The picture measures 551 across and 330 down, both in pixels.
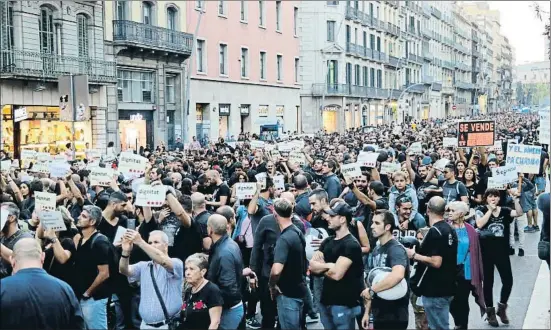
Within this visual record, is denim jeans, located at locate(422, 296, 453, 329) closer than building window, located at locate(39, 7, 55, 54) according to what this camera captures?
Yes

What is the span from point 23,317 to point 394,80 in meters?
A: 67.3

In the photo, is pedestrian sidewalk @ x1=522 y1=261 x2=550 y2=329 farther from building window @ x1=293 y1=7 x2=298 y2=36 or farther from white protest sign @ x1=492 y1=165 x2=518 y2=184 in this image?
building window @ x1=293 y1=7 x2=298 y2=36

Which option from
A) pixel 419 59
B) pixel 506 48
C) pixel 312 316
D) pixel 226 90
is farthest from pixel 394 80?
pixel 506 48

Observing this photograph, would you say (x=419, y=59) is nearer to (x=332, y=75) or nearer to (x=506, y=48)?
(x=332, y=75)

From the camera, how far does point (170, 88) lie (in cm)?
3631

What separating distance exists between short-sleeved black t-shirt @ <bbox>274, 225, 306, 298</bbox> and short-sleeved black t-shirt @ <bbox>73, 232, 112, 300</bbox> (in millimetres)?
1605

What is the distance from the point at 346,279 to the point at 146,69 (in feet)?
93.6

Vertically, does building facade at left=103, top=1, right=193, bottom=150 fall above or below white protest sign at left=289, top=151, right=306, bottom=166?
above

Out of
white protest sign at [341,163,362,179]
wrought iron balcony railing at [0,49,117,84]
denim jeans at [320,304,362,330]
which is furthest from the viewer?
wrought iron balcony railing at [0,49,117,84]

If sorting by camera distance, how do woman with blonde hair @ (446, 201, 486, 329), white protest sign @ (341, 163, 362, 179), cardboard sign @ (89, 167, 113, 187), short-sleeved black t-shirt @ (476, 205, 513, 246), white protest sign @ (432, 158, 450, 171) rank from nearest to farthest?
woman with blonde hair @ (446, 201, 486, 329) < short-sleeved black t-shirt @ (476, 205, 513, 246) < cardboard sign @ (89, 167, 113, 187) < white protest sign @ (341, 163, 362, 179) < white protest sign @ (432, 158, 450, 171)

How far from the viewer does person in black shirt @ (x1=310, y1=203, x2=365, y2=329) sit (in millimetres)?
6539

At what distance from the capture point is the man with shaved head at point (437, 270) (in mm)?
7164

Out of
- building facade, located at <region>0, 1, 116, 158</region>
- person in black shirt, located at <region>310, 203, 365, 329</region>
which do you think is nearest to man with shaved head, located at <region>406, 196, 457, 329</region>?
person in black shirt, located at <region>310, 203, 365, 329</region>

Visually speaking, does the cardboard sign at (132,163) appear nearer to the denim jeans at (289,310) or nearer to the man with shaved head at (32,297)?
the denim jeans at (289,310)
